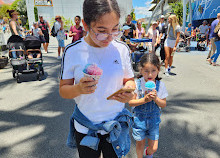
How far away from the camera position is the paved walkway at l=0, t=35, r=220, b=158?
2593 mm

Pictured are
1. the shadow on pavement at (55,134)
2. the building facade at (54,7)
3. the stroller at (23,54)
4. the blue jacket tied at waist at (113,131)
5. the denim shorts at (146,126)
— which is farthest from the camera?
the building facade at (54,7)

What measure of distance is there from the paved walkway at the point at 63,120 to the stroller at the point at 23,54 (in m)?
0.41

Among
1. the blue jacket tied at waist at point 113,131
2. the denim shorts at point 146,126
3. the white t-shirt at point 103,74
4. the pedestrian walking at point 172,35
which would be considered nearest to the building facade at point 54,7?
the pedestrian walking at point 172,35

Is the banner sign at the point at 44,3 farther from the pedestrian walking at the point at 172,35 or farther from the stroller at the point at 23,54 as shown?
the pedestrian walking at the point at 172,35

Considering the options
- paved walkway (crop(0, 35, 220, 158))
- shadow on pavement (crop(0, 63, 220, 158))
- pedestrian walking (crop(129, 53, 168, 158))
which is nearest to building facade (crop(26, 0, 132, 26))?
paved walkway (crop(0, 35, 220, 158))

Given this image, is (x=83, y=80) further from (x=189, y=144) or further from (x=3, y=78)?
Answer: (x=3, y=78)

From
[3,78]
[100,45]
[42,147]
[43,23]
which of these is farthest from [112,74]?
[43,23]

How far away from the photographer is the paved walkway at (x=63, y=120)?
2593 mm

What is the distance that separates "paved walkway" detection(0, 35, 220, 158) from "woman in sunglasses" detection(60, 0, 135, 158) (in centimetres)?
130

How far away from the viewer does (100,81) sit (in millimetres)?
1285

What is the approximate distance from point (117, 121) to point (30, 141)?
6.80 feet

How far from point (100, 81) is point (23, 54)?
5.34 m

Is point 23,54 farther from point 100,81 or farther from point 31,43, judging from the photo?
point 100,81

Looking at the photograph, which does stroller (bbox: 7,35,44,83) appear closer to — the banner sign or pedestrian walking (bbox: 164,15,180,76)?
pedestrian walking (bbox: 164,15,180,76)
